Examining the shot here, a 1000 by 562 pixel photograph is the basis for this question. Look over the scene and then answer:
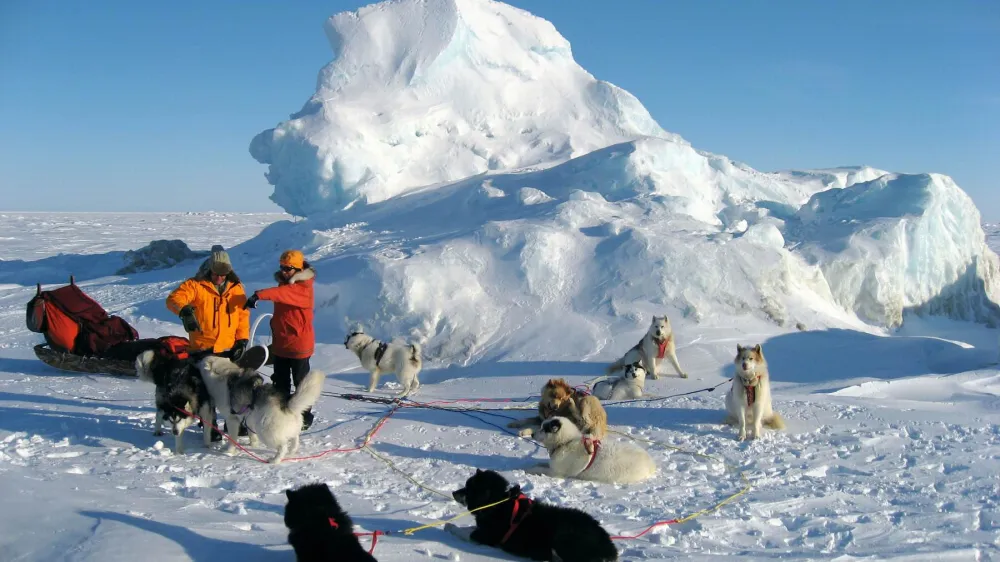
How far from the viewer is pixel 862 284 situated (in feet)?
46.2

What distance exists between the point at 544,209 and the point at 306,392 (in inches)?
342

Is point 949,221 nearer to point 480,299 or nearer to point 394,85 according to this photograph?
point 480,299

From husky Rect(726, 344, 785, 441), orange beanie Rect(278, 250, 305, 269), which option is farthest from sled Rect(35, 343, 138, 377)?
husky Rect(726, 344, 785, 441)

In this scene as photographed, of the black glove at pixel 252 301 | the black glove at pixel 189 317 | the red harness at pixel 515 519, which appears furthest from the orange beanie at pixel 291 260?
the red harness at pixel 515 519

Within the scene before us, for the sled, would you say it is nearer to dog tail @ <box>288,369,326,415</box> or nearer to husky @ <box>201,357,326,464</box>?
husky @ <box>201,357,326,464</box>

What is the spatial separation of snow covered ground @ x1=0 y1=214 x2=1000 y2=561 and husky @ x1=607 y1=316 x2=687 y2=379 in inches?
10.2

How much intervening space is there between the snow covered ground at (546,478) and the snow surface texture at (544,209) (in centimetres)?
183

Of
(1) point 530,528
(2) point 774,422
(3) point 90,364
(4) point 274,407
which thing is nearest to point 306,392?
(4) point 274,407

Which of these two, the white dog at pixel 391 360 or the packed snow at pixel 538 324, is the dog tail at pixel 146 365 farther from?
the white dog at pixel 391 360

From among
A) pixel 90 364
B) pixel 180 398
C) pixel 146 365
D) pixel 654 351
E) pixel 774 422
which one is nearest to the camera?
pixel 180 398

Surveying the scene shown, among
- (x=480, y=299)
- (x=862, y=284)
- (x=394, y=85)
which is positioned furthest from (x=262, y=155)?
(x=862, y=284)

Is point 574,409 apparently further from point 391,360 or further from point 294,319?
point 391,360

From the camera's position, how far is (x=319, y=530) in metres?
2.99

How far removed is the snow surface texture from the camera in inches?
422
